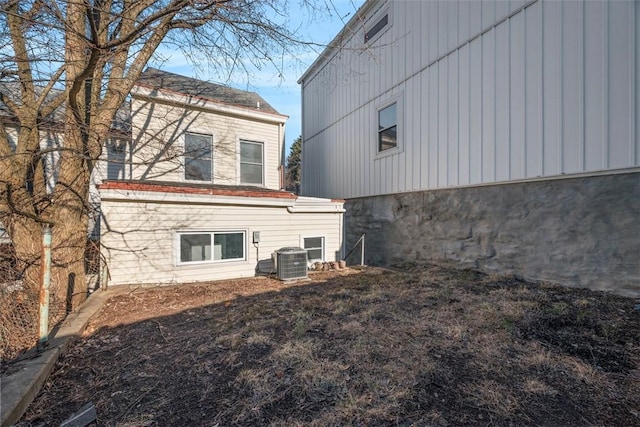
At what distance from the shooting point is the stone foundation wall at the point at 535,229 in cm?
418

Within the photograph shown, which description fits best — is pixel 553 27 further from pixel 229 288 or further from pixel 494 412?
pixel 229 288

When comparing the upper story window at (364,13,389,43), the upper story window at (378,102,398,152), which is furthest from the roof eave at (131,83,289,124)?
the upper story window at (364,13,389,43)

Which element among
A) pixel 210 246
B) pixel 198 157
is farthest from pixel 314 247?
pixel 198 157

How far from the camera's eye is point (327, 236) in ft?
26.0

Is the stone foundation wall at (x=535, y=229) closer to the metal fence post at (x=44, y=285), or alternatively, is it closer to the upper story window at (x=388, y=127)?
the upper story window at (x=388, y=127)

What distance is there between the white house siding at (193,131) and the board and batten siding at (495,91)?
9.16ft

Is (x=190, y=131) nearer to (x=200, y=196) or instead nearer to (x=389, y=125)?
(x=200, y=196)

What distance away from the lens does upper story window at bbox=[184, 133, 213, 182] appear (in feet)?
25.6

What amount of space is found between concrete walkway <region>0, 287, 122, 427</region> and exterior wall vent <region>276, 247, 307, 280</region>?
3.44 meters

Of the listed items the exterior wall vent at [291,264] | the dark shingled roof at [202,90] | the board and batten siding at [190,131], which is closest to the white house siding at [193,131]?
the board and batten siding at [190,131]

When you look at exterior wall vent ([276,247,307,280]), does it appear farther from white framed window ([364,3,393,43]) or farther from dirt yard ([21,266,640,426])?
white framed window ([364,3,393,43])

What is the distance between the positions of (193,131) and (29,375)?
22.1 feet

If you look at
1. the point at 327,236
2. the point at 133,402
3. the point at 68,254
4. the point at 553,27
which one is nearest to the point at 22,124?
the point at 68,254

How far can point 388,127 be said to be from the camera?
27.4 feet
